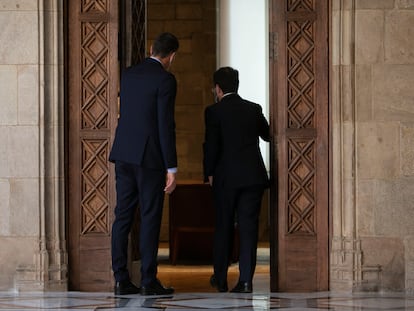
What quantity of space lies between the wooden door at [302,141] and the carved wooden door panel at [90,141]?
1.27 metres

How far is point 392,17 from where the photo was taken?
9.09 meters

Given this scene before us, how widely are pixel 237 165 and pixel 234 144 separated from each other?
0.16 m

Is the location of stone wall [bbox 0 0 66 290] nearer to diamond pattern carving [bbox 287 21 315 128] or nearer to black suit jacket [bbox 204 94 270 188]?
black suit jacket [bbox 204 94 270 188]

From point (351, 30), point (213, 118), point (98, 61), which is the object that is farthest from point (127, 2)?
point (351, 30)

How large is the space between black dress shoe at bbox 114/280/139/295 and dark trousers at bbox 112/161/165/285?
0.04m

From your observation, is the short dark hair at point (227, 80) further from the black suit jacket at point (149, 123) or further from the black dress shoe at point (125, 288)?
the black dress shoe at point (125, 288)

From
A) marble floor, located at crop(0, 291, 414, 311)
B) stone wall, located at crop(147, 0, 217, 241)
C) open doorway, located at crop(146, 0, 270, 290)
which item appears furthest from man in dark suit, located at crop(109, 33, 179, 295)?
stone wall, located at crop(147, 0, 217, 241)

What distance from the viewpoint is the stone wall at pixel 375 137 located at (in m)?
9.07

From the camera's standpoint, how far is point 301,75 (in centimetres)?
931

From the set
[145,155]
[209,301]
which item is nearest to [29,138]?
[145,155]

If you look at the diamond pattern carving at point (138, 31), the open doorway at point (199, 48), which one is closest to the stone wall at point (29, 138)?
the diamond pattern carving at point (138, 31)

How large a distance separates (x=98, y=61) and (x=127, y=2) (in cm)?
53

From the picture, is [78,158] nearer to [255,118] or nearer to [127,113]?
[127,113]

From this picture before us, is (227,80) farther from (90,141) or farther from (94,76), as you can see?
(90,141)
